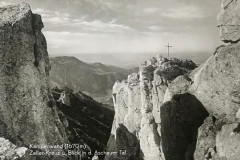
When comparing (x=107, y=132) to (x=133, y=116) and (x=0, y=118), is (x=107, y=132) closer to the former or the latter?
(x=133, y=116)

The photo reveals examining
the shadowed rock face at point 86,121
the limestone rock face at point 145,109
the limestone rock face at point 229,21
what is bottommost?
the shadowed rock face at point 86,121

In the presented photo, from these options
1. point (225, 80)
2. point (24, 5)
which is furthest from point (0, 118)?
point (225, 80)

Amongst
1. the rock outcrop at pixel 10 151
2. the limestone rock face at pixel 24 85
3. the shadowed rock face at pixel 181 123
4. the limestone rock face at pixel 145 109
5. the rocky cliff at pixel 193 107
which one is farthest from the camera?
the limestone rock face at pixel 145 109

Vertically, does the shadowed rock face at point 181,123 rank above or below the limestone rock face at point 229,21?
below

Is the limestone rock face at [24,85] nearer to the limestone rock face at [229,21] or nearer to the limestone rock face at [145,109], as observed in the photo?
the limestone rock face at [145,109]

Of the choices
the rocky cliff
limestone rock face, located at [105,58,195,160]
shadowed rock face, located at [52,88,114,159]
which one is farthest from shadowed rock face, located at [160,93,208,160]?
shadowed rock face, located at [52,88,114,159]

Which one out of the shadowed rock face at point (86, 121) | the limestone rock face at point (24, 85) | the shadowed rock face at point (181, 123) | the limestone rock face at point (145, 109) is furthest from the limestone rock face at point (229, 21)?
the shadowed rock face at point (86, 121)

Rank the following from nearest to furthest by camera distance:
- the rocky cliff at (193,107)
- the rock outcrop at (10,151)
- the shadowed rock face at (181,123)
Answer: the rock outcrop at (10,151) → the rocky cliff at (193,107) → the shadowed rock face at (181,123)

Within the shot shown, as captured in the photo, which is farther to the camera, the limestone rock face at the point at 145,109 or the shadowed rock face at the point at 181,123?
the limestone rock face at the point at 145,109

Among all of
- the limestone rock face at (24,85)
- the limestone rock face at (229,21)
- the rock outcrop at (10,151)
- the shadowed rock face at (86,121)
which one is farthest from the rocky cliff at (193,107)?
the shadowed rock face at (86,121)
